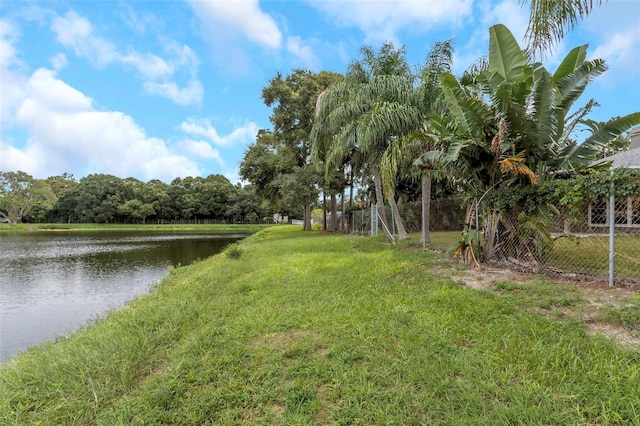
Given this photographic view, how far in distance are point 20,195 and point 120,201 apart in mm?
13975

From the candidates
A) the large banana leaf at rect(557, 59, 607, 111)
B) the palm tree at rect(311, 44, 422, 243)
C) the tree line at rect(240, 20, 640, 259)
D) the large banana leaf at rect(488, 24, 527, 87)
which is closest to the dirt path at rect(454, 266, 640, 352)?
the tree line at rect(240, 20, 640, 259)

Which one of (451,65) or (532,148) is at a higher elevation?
(451,65)

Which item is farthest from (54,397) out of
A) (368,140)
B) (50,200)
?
(50,200)

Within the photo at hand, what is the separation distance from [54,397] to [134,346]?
0.90m

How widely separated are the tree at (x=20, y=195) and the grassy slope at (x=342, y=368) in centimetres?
6688

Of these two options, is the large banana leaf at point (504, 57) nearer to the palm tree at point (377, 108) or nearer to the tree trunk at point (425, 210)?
the palm tree at point (377, 108)

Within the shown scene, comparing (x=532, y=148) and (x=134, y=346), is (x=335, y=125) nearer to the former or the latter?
(x=532, y=148)

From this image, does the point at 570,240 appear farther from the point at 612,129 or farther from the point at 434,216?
the point at 434,216

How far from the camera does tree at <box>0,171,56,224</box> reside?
5366 cm

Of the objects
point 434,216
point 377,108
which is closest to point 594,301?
point 377,108

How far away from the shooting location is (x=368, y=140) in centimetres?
1010

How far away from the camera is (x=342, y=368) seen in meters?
2.97

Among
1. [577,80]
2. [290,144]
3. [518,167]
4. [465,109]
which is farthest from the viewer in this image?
[290,144]

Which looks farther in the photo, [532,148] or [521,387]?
[532,148]
